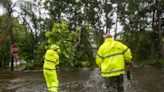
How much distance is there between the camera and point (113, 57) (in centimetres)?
929

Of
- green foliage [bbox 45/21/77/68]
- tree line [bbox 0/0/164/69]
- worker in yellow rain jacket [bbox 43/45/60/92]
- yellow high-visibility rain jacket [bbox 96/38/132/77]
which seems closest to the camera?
yellow high-visibility rain jacket [bbox 96/38/132/77]

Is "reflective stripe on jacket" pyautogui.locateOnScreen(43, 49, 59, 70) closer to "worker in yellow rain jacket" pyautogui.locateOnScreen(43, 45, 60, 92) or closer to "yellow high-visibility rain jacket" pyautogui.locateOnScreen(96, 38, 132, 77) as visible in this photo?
"worker in yellow rain jacket" pyautogui.locateOnScreen(43, 45, 60, 92)

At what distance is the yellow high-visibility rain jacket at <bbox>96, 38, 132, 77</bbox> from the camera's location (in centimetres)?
927

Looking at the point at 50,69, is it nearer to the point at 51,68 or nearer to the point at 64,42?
the point at 51,68

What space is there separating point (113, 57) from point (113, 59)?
54 millimetres

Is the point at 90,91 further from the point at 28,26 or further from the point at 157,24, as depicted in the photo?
the point at 157,24

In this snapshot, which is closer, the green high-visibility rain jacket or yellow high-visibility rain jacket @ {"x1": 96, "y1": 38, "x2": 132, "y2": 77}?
yellow high-visibility rain jacket @ {"x1": 96, "y1": 38, "x2": 132, "y2": 77}

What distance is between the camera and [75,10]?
44156mm

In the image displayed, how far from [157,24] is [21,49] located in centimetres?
1510

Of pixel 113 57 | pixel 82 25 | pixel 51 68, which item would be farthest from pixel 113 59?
pixel 82 25

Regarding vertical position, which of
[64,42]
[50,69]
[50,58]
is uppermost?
[50,58]

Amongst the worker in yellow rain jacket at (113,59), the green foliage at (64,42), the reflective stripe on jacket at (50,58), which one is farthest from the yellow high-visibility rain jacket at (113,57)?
the green foliage at (64,42)

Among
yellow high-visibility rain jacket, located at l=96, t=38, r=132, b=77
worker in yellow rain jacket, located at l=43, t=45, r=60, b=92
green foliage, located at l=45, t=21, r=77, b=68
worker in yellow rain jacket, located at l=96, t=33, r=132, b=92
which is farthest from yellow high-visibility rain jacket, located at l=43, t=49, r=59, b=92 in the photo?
green foliage, located at l=45, t=21, r=77, b=68

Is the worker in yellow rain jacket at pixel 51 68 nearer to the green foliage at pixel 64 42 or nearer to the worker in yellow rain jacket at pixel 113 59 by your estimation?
the worker in yellow rain jacket at pixel 113 59
